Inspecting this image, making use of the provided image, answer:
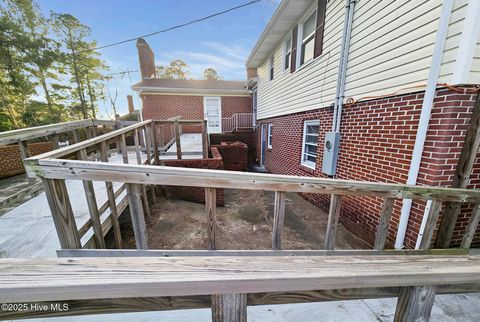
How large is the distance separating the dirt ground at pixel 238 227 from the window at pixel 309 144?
115 centimetres

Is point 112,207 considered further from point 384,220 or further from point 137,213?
point 384,220

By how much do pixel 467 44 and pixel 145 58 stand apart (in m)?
14.0

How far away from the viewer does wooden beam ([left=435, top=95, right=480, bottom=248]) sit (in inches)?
78.2

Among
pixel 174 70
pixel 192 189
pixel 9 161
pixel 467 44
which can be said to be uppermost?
pixel 174 70

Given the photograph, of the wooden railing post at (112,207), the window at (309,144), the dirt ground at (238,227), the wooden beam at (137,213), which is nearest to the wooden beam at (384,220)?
the dirt ground at (238,227)

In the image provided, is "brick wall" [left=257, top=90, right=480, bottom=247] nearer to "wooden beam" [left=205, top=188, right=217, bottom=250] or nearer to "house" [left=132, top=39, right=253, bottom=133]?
"wooden beam" [left=205, top=188, right=217, bottom=250]

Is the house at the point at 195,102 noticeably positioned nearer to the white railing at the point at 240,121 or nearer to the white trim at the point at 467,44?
the white railing at the point at 240,121

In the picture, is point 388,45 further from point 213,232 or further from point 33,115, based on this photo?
point 33,115

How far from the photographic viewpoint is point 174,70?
22.8 meters

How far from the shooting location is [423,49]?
7.22ft

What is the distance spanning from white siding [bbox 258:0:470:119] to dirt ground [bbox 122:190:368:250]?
98.0 inches

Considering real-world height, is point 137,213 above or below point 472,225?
above

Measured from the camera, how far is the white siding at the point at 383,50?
2057mm

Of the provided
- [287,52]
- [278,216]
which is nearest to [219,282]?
[278,216]
